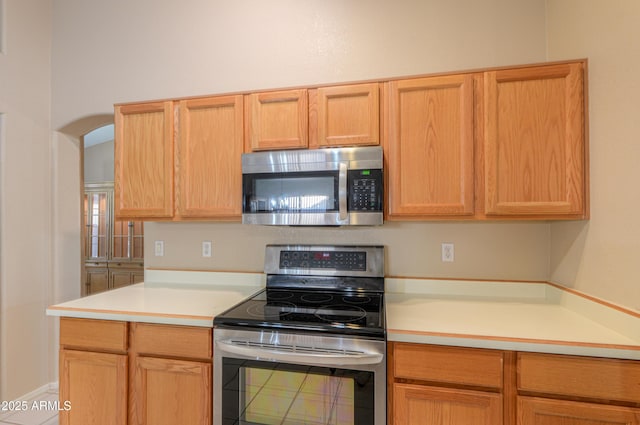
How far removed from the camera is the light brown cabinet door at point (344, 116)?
5.87 feet

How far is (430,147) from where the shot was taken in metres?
Result: 1.73

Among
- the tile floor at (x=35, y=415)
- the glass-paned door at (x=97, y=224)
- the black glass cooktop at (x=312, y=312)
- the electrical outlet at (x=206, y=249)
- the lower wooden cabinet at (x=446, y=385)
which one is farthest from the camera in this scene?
the glass-paned door at (x=97, y=224)

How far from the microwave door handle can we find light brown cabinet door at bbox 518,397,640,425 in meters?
1.05

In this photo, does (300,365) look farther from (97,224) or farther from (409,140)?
(97,224)

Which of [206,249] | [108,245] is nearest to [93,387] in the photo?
[206,249]

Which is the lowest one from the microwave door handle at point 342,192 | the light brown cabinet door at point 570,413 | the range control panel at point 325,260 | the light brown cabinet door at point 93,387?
the light brown cabinet door at point 93,387

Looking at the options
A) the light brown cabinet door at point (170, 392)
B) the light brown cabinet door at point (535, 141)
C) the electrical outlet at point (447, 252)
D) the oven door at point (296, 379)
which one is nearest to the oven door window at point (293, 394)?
the oven door at point (296, 379)

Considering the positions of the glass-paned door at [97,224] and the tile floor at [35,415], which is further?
the glass-paned door at [97,224]

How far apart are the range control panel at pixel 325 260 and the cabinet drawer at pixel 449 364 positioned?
0.69m

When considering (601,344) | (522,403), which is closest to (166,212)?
(522,403)

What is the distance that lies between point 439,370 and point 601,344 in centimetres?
58

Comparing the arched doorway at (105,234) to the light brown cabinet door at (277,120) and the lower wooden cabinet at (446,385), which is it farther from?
the lower wooden cabinet at (446,385)

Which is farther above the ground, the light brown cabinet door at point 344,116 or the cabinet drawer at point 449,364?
the light brown cabinet door at point 344,116

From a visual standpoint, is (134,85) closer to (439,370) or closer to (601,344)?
(439,370)
